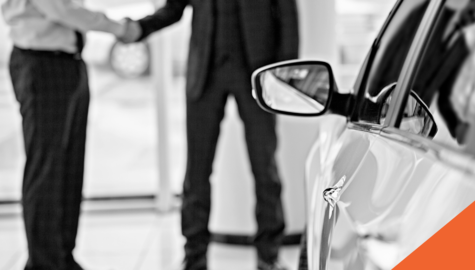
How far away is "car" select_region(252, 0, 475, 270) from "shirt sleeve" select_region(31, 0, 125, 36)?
1129mm

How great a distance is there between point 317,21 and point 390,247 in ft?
7.36

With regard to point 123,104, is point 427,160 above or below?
above

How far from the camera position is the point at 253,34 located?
226 centimetres

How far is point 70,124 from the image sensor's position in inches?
86.9

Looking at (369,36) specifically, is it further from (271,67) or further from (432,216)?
(432,216)

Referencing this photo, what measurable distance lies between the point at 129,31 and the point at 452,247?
83.8 inches

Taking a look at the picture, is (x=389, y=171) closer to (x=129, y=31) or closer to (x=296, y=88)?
(x=296, y=88)

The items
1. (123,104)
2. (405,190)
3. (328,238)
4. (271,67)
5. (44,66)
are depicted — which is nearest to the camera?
(405,190)

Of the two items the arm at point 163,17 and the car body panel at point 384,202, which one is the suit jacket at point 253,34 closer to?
the arm at point 163,17

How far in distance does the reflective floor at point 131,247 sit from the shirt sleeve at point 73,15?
42.5 inches

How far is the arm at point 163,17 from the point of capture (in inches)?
96.3

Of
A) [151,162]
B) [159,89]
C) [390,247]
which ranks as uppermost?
[390,247]

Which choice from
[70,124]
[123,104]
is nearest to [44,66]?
[70,124]

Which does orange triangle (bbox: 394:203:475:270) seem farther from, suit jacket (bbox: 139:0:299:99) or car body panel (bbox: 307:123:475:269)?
suit jacket (bbox: 139:0:299:99)
